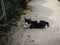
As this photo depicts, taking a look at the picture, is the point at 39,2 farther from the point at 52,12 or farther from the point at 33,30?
the point at 33,30

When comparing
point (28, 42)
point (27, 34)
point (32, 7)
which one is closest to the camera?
point (28, 42)

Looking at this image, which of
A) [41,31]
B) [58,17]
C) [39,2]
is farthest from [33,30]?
[39,2]

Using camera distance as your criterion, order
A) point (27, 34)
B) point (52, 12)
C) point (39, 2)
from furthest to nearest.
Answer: point (39, 2) → point (52, 12) → point (27, 34)

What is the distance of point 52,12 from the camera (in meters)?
6.94

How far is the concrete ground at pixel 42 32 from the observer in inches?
187

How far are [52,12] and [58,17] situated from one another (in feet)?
2.06

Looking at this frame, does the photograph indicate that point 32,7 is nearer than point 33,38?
No

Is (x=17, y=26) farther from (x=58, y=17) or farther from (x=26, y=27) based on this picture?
(x=58, y=17)

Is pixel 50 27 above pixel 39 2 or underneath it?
underneath

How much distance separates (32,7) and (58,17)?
1739mm

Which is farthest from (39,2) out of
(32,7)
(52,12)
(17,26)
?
(17,26)

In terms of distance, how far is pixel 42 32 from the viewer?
5.28m

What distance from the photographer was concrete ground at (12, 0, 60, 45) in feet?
15.6

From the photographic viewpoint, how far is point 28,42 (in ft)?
15.6
